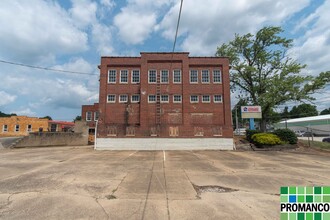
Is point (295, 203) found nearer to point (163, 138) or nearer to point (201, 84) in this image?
point (163, 138)

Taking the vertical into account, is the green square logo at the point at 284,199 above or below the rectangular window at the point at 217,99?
below

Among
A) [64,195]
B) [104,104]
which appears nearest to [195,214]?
[64,195]

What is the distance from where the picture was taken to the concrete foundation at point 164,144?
24.9m

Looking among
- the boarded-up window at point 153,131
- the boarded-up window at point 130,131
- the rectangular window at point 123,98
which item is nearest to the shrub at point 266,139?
the boarded-up window at point 153,131

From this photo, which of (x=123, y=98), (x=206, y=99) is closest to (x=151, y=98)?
(x=123, y=98)

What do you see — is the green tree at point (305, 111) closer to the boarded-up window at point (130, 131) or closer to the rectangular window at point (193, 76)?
the rectangular window at point (193, 76)

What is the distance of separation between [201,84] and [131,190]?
2269 cm

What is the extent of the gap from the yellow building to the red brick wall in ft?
69.8

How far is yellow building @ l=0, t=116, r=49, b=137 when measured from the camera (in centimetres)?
4053

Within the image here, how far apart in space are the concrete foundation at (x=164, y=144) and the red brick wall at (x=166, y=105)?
2.54 feet

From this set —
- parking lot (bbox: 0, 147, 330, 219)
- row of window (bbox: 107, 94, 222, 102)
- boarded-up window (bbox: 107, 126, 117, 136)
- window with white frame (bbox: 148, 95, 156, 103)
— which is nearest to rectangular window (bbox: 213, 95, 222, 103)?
row of window (bbox: 107, 94, 222, 102)

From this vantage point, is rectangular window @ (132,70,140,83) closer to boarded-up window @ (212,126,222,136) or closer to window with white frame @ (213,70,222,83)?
window with white frame @ (213,70,222,83)

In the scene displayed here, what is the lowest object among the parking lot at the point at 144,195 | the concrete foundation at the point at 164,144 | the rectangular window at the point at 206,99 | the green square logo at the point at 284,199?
the parking lot at the point at 144,195

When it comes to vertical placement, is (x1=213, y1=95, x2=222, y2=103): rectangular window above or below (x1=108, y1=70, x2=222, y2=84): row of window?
below
